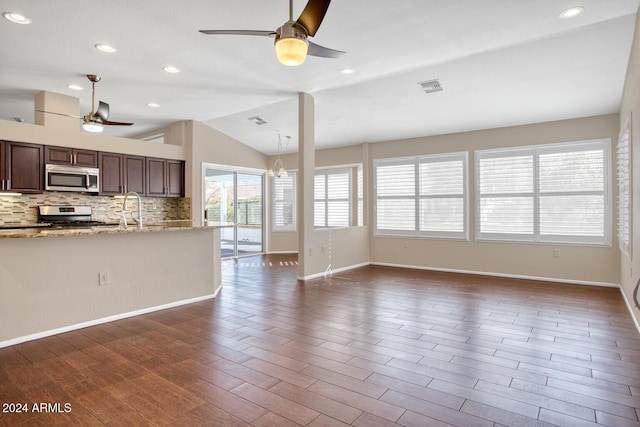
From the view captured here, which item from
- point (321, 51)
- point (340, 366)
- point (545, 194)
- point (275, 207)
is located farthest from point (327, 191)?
point (340, 366)

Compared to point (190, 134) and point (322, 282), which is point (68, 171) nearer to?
point (190, 134)

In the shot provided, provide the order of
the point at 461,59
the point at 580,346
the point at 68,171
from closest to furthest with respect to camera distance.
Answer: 1. the point at 580,346
2. the point at 461,59
3. the point at 68,171

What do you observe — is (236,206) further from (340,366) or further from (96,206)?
(340,366)

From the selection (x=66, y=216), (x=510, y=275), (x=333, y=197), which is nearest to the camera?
(x=66, y=216)

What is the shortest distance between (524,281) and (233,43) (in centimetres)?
535

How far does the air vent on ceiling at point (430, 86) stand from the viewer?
4892 millimetres

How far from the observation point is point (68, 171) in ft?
18.5

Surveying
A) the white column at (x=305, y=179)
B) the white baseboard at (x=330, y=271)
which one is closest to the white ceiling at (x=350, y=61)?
the white column at (x=305, y=179)

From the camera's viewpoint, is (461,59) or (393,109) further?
(393,109)

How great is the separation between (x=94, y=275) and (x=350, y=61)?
357 centimetres

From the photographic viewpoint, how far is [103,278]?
3686 mm

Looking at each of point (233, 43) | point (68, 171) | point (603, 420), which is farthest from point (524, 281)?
point (68, 171)

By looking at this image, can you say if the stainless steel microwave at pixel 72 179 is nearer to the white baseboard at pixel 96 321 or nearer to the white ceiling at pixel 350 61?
the white ceiling at pixel 350 61

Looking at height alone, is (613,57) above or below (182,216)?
above
